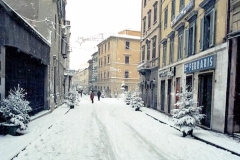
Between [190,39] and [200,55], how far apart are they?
2.39 metres

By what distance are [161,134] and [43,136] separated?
4758mm

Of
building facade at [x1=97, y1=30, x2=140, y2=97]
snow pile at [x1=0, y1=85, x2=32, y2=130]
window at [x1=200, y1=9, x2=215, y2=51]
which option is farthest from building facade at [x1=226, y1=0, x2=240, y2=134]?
building facade at [x1=97, y1=30, x2=140, y2=97]

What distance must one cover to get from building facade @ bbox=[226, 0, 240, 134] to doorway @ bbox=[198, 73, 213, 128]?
1815 mm

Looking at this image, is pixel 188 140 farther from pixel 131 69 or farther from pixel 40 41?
pixel 131 69

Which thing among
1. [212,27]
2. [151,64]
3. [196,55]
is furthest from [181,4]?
[151,64]

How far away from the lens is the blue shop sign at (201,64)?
10.6m

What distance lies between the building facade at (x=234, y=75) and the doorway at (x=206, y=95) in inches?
71.5

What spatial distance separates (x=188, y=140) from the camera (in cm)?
851

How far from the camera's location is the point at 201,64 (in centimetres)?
1167

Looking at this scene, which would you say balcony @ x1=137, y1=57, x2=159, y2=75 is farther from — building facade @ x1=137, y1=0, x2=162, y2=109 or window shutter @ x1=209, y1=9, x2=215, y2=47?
A: window shutter @ x1=209, y1=9, x2=215, y2=47

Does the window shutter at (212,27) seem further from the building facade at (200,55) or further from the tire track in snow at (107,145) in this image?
the tire track in snow at (107,145)

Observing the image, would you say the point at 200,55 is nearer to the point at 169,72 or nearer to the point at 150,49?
the point at 169,72

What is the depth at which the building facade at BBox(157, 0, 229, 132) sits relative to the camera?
9.94m

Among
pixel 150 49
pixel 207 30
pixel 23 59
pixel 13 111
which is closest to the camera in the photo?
pixel 13 111
